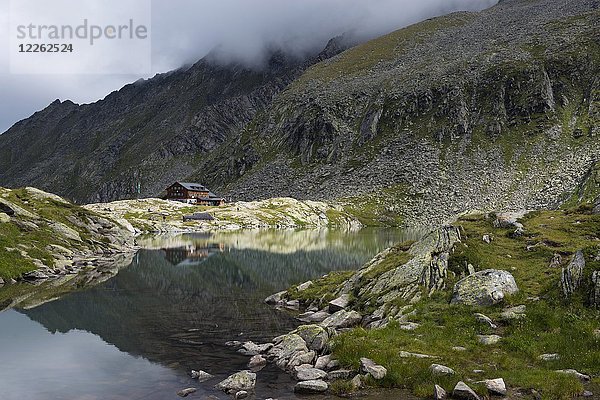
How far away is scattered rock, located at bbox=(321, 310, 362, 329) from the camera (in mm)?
30467

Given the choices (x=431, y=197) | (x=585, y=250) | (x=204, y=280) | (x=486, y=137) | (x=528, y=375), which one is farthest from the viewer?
(x=486, y=137)

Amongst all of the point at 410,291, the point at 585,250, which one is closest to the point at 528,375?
the point at 585,250

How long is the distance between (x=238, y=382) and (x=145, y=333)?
45.9 feet

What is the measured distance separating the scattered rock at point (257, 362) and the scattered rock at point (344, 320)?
242 inches

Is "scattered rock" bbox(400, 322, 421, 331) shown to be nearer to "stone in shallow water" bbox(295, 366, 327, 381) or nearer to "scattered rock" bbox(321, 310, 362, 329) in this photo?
"scattered rock" bbox(321, 310, 362, 329)

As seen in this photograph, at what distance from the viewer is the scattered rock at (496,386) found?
58.9 feet

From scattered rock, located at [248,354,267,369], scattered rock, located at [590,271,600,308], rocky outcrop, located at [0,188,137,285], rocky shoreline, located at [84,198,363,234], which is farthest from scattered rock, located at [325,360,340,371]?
rocky shoreline, located at [84,198,363,234]

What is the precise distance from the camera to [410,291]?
31031 mm

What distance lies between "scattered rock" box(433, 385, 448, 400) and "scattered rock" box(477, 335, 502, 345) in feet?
17.2

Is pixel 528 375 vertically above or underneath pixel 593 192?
underneath

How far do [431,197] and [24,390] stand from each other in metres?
172

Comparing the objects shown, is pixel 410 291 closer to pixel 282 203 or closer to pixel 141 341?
pixel 141 341

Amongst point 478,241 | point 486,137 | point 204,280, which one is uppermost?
point 486,137

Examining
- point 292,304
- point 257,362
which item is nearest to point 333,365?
point 257,362
